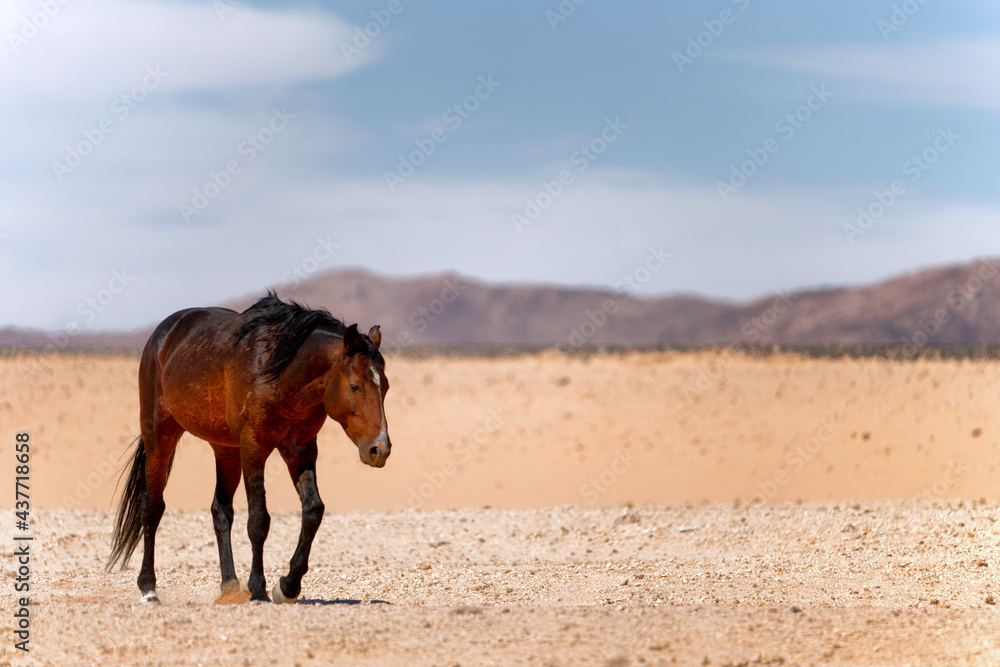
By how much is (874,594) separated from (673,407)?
18.2 metres

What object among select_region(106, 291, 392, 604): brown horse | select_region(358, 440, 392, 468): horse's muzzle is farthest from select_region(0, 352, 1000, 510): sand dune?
select_region(358, 440, 392, 468): horse's muzzle

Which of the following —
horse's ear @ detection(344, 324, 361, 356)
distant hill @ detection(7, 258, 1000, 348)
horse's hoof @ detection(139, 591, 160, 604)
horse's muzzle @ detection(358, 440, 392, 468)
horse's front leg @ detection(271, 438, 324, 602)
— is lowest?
horse's hoof @ detection(139, 591, 160, 604)

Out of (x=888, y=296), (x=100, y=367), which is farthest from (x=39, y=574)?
(x=888, y=296)

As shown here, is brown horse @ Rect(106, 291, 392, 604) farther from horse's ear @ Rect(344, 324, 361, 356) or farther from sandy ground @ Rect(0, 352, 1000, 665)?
sandy ground @ Rect(0, 352, 1000, 665)

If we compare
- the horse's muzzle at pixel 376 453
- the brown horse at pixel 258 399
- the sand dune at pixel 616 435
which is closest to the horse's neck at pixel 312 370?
the brown horse at pixel 258 399

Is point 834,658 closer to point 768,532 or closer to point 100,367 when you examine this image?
point 768,532

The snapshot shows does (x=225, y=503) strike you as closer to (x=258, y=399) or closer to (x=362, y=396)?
(x=258, y=399)

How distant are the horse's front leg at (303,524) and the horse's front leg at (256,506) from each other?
162mm

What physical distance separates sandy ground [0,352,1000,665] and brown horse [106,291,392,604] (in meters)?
0.88

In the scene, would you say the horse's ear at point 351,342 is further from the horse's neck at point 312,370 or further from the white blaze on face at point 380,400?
the white blaze on face at point 380,400

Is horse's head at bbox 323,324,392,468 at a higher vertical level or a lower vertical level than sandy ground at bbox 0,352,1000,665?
higher

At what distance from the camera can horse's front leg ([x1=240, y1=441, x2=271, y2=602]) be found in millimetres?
8156

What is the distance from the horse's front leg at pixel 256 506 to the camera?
8.16 meters

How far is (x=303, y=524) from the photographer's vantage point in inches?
321
